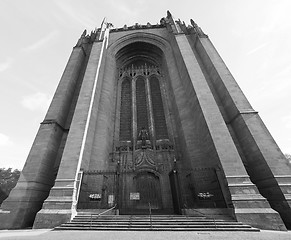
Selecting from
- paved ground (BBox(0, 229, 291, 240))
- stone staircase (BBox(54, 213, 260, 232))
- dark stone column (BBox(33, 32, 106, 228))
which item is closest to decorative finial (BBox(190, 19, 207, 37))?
dark stone column (BBox(33, 32, 106, 228))

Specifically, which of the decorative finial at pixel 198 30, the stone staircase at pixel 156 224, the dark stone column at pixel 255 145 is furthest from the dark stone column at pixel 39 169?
the decorative finial at pixel 198 30

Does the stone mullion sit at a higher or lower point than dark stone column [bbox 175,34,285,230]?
higher

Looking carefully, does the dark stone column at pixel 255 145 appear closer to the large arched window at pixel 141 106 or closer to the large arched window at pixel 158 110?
the large arched window at pixel 158 110

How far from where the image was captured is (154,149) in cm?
1274

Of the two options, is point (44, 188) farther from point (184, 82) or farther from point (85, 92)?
point (184, 82)

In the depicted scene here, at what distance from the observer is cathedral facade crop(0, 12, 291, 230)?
294 inches

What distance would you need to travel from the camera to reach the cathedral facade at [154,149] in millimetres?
7465

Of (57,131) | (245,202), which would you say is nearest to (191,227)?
(245,202)

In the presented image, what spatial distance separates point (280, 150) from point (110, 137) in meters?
12.0

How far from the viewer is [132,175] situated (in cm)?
1144

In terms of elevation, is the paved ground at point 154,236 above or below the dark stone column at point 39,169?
below

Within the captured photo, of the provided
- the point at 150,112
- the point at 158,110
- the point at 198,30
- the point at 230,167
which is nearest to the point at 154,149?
the point at 150,112

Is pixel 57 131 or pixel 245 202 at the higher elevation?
pixel 57 131

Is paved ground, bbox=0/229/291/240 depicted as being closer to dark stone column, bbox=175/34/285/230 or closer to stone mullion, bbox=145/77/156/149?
dark stone column, bbox=175/34/285/230
